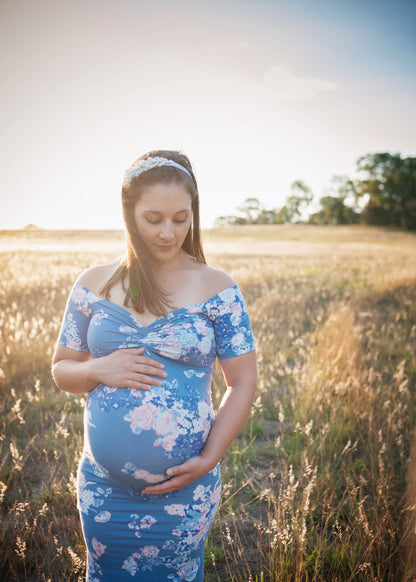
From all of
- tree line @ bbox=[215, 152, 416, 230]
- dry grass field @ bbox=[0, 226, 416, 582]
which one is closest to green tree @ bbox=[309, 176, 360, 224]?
tree line @ bbox=[215, 152, 416, 230]

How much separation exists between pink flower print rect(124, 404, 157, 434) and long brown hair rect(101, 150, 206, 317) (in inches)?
16.3

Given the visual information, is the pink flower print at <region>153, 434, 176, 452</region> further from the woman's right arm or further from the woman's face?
the woman's face

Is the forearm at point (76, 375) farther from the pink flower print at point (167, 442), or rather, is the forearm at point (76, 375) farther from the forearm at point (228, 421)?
the forearm at point (228, 421)

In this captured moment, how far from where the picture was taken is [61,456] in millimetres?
3219

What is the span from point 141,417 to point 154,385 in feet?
0.47

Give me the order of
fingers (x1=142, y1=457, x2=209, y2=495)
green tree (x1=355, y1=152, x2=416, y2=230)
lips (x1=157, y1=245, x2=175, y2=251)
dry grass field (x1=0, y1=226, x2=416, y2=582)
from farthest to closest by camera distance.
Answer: green tree (x1=355, y1=152, x2=416, y2=230) < dry grass field (x1=0, y1=226, x2=416, y2=582) < lips (x1=157, y1=245, x2=175, y2=251) < fingers (x1=142, y1=457, x2=209, y2=495)

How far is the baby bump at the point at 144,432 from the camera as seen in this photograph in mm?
1508

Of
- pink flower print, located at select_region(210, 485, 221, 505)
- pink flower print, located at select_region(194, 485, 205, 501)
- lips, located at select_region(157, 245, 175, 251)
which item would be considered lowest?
pink flower print, located at select_region(210, 485, 221, 505)

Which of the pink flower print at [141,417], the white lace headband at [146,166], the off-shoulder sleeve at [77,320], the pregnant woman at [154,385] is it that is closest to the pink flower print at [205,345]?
the pregnant woman at [154,385]

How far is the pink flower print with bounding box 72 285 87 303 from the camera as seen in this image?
1.75 meters

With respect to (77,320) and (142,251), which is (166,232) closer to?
(142,251)

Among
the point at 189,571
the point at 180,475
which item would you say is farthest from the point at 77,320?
the point at 189,571

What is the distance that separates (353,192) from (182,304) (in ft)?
278

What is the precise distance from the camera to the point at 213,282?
5.59ft
